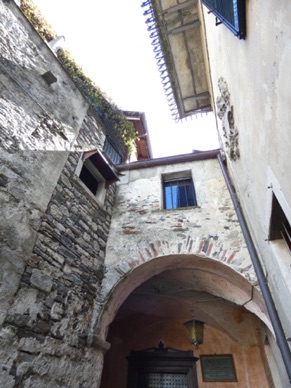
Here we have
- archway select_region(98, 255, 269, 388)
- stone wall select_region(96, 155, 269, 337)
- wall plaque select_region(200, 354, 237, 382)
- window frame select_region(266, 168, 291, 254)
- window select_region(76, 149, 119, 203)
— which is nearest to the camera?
window frame select_region(266, 168, 291, 254)

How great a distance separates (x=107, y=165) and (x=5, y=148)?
2.20 m

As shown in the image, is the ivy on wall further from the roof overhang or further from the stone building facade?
the roof overhang

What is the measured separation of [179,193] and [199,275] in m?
1.90

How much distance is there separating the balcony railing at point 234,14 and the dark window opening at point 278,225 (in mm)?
1729

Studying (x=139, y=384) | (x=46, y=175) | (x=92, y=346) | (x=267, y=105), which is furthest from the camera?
(x=139, y=384)

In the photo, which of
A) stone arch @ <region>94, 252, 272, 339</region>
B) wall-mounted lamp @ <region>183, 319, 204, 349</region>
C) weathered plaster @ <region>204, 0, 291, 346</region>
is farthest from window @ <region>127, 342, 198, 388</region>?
weathered plaster @ <region>204, 0, 291, 346</region>

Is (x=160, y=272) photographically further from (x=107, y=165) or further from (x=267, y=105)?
(x=267, y=105)

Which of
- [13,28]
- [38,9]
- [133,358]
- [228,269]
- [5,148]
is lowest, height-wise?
[133,358]

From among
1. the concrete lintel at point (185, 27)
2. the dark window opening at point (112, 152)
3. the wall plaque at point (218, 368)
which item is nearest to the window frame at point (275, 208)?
the wall plaque at point (218, 368)

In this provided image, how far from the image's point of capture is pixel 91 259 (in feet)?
13.1

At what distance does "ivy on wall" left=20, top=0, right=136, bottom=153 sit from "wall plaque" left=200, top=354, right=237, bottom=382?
6.06 m

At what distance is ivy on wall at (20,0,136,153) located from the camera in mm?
5684

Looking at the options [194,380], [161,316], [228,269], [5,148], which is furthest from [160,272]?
[5,148]

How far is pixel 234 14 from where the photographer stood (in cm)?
238
